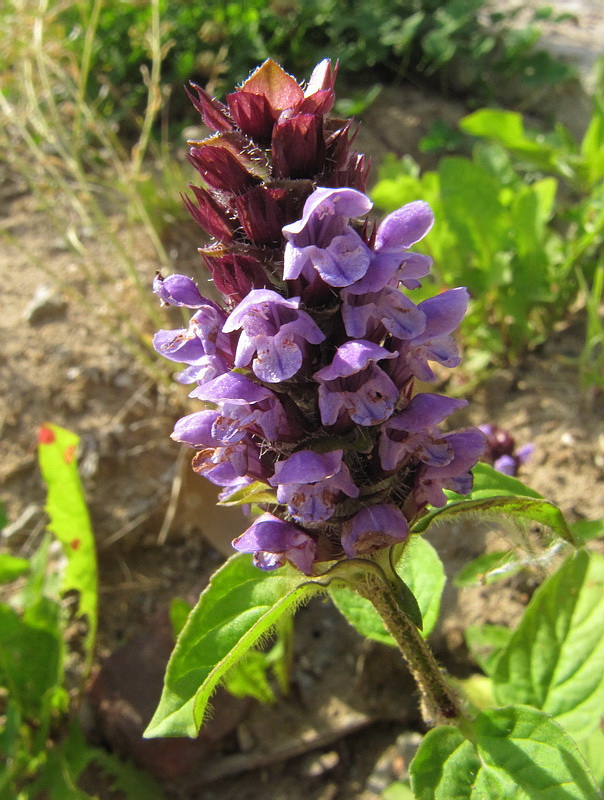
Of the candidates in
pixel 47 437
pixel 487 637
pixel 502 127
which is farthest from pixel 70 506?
pixel 502 127

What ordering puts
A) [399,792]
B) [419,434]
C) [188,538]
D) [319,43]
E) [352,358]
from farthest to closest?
1. [319,43]
2. [188,538]
3. [399,792]
4. [419,434]
5. [352,358]

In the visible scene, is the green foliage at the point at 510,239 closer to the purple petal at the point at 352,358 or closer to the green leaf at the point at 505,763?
the green leaf at the point at 505,763

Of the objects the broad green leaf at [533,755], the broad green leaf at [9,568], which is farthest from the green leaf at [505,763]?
the broad green leaf at [9,568]

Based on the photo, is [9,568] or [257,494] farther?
[9,568]

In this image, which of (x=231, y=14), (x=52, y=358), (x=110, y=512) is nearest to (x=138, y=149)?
(x=52, y=358)

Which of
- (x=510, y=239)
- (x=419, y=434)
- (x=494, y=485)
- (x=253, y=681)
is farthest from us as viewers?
(x=510, y=239)

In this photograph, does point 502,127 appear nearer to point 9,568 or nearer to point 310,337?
point 310,337

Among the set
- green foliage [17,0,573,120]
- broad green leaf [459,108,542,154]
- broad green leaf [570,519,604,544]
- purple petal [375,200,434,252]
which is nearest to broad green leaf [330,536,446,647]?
broad green leaf [570,519,604,544]
